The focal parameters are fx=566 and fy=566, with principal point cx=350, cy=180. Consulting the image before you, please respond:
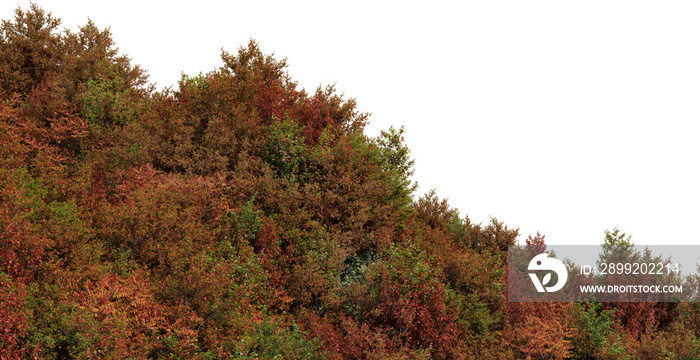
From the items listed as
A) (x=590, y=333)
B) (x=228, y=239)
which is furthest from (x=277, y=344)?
(x=590, y=333)

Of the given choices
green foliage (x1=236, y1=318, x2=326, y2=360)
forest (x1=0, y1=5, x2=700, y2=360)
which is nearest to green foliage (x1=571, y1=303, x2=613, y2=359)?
forest (x1=0, y1=5, x2=700, y2=360)

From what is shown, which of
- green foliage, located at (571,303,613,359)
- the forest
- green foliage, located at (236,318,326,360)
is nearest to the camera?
the forest

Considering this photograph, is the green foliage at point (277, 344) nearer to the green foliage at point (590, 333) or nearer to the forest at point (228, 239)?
the forest at point (228, 239)

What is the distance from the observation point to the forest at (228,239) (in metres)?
21.0

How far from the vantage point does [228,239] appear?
27.8m

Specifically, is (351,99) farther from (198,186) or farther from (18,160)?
(18,160)

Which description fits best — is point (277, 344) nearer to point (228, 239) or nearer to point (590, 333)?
point (228, 239)

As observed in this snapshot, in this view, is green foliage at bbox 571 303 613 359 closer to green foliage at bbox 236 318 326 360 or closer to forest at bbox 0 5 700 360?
forest at bbox 0 5 700 360

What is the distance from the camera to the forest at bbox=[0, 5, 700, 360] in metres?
21.0

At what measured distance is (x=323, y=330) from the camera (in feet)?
88.6

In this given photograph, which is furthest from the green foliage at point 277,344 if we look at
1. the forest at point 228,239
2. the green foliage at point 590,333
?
the green foliage at point 590,333

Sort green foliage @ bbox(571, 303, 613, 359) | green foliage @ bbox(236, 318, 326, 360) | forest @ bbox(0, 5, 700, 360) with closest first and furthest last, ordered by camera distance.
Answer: forest @ bbox(0, 5, 700, 360) < green foliage @ bbox(236, 318, 326, 360) < green foliage @ bbox(571, 303, 613, 359)

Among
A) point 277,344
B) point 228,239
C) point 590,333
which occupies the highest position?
point 590,333

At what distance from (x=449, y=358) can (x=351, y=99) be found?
1823cm
